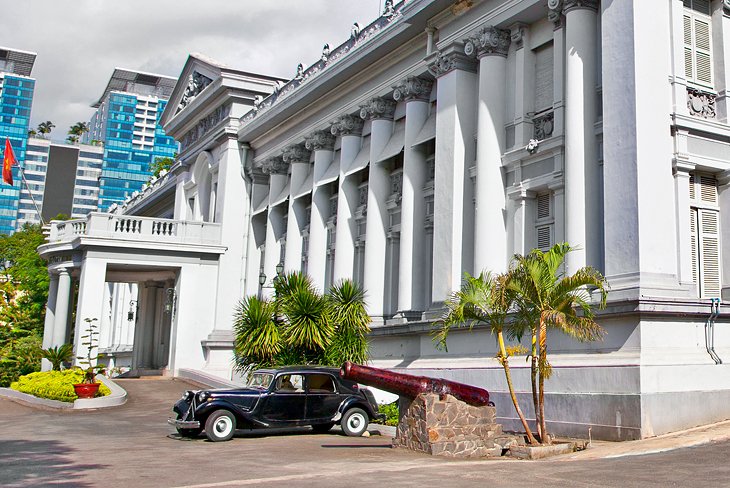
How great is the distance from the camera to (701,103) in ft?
59.0

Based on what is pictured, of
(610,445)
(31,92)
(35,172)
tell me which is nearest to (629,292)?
(610,445)

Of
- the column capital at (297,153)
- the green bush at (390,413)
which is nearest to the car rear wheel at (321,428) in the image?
the green bush at (390,413)

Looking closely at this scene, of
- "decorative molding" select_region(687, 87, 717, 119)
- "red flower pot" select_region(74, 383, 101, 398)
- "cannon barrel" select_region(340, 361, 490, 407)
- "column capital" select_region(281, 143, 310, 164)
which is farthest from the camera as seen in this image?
"column capital" select_region(281, 143, 310, 164)

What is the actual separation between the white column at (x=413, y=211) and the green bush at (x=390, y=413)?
4.35 metres

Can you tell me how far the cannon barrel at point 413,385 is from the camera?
1405cm

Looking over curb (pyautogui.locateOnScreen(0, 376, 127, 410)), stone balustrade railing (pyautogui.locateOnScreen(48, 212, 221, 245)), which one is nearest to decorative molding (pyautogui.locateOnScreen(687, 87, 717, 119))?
curb (pyautogui.locateOnScreen(0, 376, 127, 410))

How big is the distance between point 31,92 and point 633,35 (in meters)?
179

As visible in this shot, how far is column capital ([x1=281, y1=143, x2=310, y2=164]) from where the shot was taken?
34.0 metres

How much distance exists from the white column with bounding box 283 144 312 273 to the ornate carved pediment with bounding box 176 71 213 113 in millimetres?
8969

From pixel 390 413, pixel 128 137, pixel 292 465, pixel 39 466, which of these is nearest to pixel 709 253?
pixel 390 413

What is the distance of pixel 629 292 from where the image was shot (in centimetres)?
1541

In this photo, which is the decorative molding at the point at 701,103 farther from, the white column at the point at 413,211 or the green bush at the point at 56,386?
the green bush at the point at 56,386

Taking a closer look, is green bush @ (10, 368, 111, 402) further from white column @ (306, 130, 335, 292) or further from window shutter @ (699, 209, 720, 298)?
window shutter @ (699, 209, 720, 298)

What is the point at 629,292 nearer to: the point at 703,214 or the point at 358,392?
the point at 703,214
